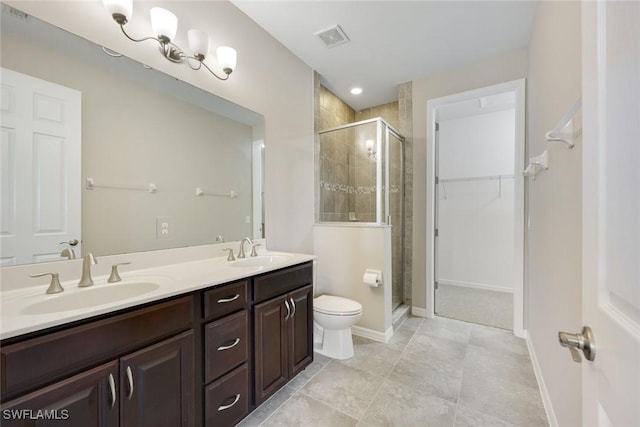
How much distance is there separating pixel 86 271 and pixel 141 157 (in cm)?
65

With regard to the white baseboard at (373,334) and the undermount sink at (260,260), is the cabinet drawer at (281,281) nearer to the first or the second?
the undermount sink at (260,260)

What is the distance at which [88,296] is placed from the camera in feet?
3.81

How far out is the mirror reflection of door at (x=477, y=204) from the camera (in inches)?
143

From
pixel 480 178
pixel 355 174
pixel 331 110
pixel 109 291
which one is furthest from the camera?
pixel 480 178

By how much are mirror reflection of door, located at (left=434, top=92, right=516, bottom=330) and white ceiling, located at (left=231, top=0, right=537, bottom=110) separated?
1061 millimetres

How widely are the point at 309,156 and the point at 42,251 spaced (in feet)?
6.86

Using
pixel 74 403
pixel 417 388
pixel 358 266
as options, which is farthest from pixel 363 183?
pixel 74 403

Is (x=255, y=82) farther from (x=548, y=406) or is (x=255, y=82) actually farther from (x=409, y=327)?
(x=548, y=406)

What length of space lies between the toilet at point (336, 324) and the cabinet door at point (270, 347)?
51 cm

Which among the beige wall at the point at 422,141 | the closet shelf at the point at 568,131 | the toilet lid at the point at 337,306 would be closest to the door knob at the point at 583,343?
the closet shelf at the point at 568,131

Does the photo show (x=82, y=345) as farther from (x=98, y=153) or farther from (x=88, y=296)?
(x=98, y=153)

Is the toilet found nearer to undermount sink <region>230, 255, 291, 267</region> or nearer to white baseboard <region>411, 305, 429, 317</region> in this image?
undermount sink <region>230, 255, 291, 267</region>

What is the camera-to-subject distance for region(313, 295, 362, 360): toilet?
2.10 metres

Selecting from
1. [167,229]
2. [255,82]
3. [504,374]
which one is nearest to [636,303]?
[167,229]
